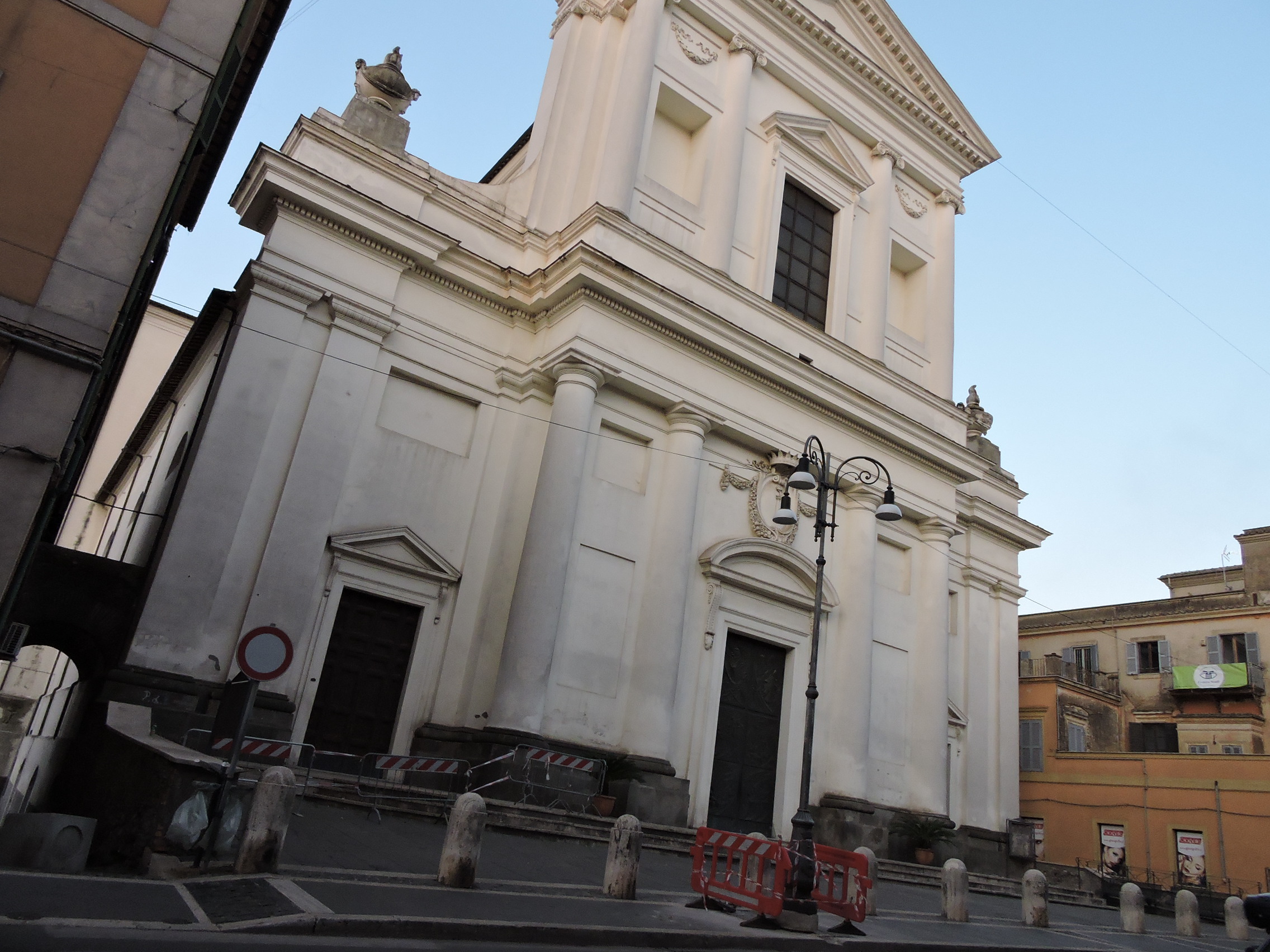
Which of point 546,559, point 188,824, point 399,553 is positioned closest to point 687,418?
point 546,559

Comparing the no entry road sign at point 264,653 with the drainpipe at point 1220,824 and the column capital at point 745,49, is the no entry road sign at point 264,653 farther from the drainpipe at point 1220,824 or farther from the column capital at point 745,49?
the drainpipe at point 1220,824

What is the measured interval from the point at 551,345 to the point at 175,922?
11462 mm

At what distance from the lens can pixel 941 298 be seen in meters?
22.1

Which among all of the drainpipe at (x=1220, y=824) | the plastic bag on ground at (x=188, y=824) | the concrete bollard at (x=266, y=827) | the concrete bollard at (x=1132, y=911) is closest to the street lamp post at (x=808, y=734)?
the concrete bollard at (x=266, y=827)

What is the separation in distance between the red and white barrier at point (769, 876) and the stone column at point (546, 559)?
4903 mm

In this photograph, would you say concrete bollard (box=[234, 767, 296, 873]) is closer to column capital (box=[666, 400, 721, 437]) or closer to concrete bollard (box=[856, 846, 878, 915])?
concrete bollard (box=[856, 846, 878, 915])

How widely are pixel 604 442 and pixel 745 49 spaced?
9.26 metres

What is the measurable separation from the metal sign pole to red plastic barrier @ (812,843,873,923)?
5194 millimetres

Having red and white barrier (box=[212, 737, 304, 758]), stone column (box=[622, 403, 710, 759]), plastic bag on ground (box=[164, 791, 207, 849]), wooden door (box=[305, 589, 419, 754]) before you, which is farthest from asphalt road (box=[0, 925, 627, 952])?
stone column (box=[622, 403, 710, 759])

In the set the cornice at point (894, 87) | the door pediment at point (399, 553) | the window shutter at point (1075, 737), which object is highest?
the cornice at point (894, 87)

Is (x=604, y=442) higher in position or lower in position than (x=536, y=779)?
higher

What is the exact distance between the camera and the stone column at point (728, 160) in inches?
689

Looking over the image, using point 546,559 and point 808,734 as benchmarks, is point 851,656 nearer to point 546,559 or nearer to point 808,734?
point 546,559

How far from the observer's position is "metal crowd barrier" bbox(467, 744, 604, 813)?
1270 cm
